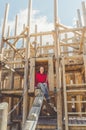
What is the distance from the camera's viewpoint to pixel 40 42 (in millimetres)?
16328

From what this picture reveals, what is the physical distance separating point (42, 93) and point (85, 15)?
4.34 m

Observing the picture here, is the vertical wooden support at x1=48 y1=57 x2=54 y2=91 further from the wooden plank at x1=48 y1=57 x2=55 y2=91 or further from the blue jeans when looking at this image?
the blue jeans

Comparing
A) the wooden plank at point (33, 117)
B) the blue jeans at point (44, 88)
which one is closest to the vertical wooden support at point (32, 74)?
the blue jeans at point (44, 88)

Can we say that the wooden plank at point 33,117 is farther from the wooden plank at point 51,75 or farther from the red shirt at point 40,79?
the red shirt at point 40,79

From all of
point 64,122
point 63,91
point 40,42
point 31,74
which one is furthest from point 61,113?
point 40,42

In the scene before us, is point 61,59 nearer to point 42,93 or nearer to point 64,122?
point 42,93

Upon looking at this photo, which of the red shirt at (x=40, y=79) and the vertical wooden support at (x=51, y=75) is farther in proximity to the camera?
the red shirt at (x=40, y=79)

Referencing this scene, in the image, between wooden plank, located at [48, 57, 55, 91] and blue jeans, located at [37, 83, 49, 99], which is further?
wooden plank, located at [48, 57, 55, 91]

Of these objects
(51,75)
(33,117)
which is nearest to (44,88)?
(51,75)

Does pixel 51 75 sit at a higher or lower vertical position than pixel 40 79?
higher

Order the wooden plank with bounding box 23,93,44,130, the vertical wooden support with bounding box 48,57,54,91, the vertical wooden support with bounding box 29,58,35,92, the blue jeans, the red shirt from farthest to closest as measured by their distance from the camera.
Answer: the red shirt
the vertical wooden support with bounding box 29,58,35,92
the vertical wooden support with bounding box 48,57,54,91
the blue jeans
the wooden plank with bounding box 23,93,44,130

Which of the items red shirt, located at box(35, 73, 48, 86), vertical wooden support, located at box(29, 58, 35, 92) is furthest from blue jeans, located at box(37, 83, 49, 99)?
red shirt, located at box(35, 73, 48, 86)

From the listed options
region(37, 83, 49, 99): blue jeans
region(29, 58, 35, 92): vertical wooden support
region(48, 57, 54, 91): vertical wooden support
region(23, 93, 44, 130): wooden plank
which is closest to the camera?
region(23, 93, 44, 130): wooden plank

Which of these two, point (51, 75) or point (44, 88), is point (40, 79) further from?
point (44, 88)
